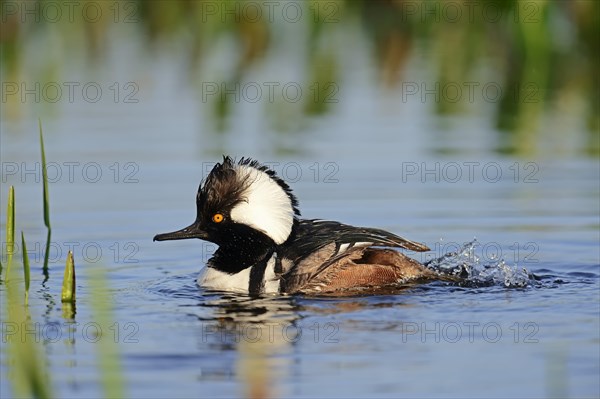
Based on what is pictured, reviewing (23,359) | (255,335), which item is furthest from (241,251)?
(23,359)

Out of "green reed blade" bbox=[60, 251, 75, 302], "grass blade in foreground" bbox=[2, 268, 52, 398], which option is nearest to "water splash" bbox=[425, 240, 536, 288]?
"green reed blade" bbox=[60, 251, 75, 302]

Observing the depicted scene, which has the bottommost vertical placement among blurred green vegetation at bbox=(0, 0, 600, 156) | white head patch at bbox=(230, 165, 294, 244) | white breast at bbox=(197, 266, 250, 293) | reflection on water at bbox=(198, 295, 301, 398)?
reflection on water at bbox=(198, 295, 301, 398)

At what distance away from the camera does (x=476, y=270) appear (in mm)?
9484

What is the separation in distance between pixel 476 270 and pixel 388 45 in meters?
12.2

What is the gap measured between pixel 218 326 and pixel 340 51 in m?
13.1

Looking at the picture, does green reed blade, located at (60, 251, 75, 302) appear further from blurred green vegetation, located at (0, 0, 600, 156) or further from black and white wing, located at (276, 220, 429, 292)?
blurred green vegetation, located at (0, 0, 600, 156)

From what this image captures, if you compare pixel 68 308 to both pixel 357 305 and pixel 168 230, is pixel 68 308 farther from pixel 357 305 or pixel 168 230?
pixel 168 230

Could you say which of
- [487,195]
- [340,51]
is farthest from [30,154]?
[340,51]

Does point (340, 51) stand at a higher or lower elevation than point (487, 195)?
higher

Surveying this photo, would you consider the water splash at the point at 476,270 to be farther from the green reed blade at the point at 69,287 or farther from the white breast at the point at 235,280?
the green reed blade at the point at 69,287

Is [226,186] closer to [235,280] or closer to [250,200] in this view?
[250,200]

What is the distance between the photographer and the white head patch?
9336 millimetres

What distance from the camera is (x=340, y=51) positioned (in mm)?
20750

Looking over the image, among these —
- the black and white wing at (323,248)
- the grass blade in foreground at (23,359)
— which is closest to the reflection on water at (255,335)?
the black and white wing at (323,248)
